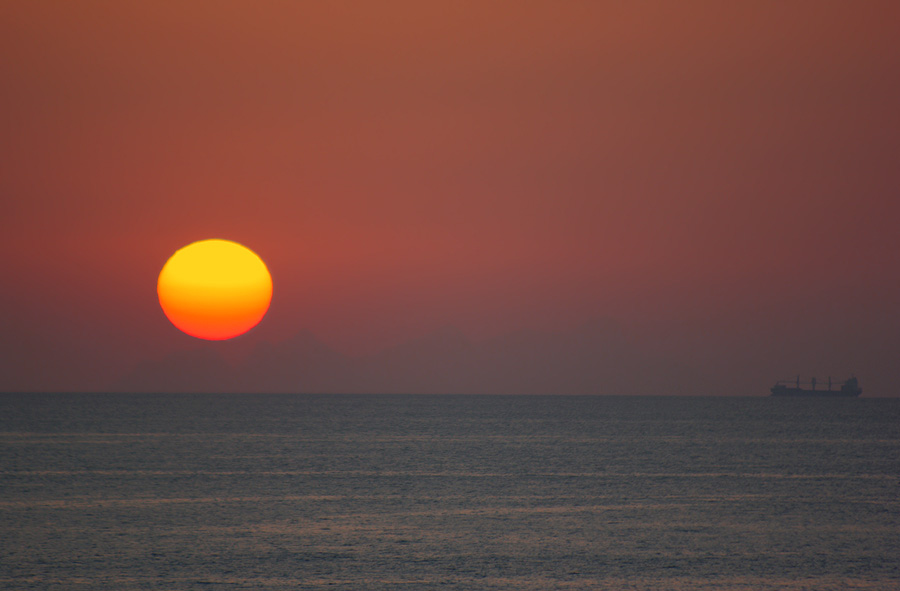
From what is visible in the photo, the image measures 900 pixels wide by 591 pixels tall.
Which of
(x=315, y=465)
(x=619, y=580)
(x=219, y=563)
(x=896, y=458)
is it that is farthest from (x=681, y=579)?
(x=896, y=458)

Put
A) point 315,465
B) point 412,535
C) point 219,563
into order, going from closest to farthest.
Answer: point 219,563 < point 412,535 < point 315,465

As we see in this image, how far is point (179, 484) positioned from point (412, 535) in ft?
67.0

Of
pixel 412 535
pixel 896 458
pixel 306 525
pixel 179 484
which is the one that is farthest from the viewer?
pixel 896 458

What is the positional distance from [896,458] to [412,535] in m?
53.6

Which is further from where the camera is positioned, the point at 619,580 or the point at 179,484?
the point at 179,484

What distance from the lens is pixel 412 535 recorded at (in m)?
25.1

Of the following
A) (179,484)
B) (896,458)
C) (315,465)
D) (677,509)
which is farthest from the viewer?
(896,458)

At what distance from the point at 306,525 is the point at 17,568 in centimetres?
915

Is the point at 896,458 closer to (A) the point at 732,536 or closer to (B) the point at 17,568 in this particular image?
(A) the point at 732,536

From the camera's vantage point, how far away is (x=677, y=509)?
31875mm

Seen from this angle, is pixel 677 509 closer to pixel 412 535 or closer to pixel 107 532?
pixel 412 535

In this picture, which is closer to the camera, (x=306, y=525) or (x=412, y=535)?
(x=412, y=535)

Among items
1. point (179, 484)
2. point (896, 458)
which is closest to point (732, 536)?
point (179, 484)

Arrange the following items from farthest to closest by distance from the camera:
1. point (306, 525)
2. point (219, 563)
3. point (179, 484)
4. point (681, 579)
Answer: point (179, 484)
point (306, 525)
point (219, 563)
point (681, 579)
